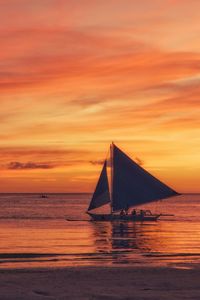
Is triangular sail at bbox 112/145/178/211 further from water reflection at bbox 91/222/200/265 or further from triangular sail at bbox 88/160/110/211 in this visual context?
water reflection at bbox 91/222/200/265

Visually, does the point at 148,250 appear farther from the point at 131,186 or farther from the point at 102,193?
the point at 102,193

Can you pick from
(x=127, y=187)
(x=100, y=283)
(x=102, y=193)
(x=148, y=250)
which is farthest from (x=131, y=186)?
(x=100, y=283)

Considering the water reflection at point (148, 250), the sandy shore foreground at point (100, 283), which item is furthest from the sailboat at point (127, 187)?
the sandy shore foreground at point (100, 283)

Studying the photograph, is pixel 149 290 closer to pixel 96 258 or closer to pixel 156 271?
pixel 156 271

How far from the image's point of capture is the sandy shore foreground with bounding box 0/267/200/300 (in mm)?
26109

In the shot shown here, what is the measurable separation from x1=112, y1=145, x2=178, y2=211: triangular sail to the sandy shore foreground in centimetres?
5539

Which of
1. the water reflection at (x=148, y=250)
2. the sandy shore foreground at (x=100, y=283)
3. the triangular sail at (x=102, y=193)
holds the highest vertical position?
the triangular sail at (x=102, y=193)

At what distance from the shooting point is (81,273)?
33000 millimetres

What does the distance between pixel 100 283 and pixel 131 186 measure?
61243mm

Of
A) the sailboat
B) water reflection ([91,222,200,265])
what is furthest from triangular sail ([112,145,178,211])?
water reflection ([91,222,200,265])

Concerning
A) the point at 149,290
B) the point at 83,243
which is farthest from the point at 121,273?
the point at 83,243

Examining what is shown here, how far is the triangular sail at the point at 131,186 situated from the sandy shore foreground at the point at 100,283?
182ft

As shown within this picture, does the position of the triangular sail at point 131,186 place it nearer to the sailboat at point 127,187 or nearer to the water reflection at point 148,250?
the sailboat at point 127,187

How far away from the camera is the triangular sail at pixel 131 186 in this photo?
90.7 metres
